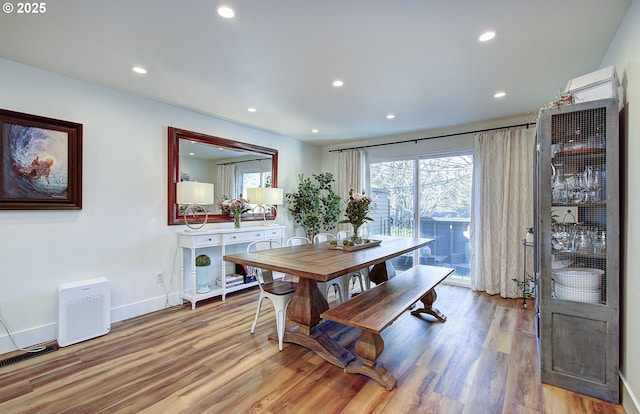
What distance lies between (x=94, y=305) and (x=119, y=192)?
1.15m

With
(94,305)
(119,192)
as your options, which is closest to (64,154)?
(119,192)

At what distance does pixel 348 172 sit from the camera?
5.60 meters

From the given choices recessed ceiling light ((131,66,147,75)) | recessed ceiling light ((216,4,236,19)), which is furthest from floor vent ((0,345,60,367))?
recessed ceiling light ((216,4,236,19))

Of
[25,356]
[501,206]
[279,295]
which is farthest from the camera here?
[501,206]

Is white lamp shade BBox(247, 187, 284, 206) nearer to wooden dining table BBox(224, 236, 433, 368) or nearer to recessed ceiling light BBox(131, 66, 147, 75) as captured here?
wooden dining table BBox(224, 236, 433, 368)

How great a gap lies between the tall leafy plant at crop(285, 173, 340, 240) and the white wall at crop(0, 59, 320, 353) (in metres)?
1.89

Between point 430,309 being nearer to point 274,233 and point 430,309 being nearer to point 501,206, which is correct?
point 501,206

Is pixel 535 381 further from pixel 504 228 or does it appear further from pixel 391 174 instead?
pixel 391 174

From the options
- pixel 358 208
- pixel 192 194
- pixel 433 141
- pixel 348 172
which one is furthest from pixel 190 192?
pixel 433 141

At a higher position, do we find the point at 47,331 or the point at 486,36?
the point at 486,36

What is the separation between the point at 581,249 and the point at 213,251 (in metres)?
3.88

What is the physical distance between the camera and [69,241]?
9.37 feet

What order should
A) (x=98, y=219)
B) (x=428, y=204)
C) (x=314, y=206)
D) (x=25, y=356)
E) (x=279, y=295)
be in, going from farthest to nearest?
1. (x=314, y=206)
2. (x=428, y=204)
3. (x=98, y=219)
4. (x=279, y=295)
5. (x=25, y=356)

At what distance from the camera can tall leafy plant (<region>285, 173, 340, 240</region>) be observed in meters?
5.24
